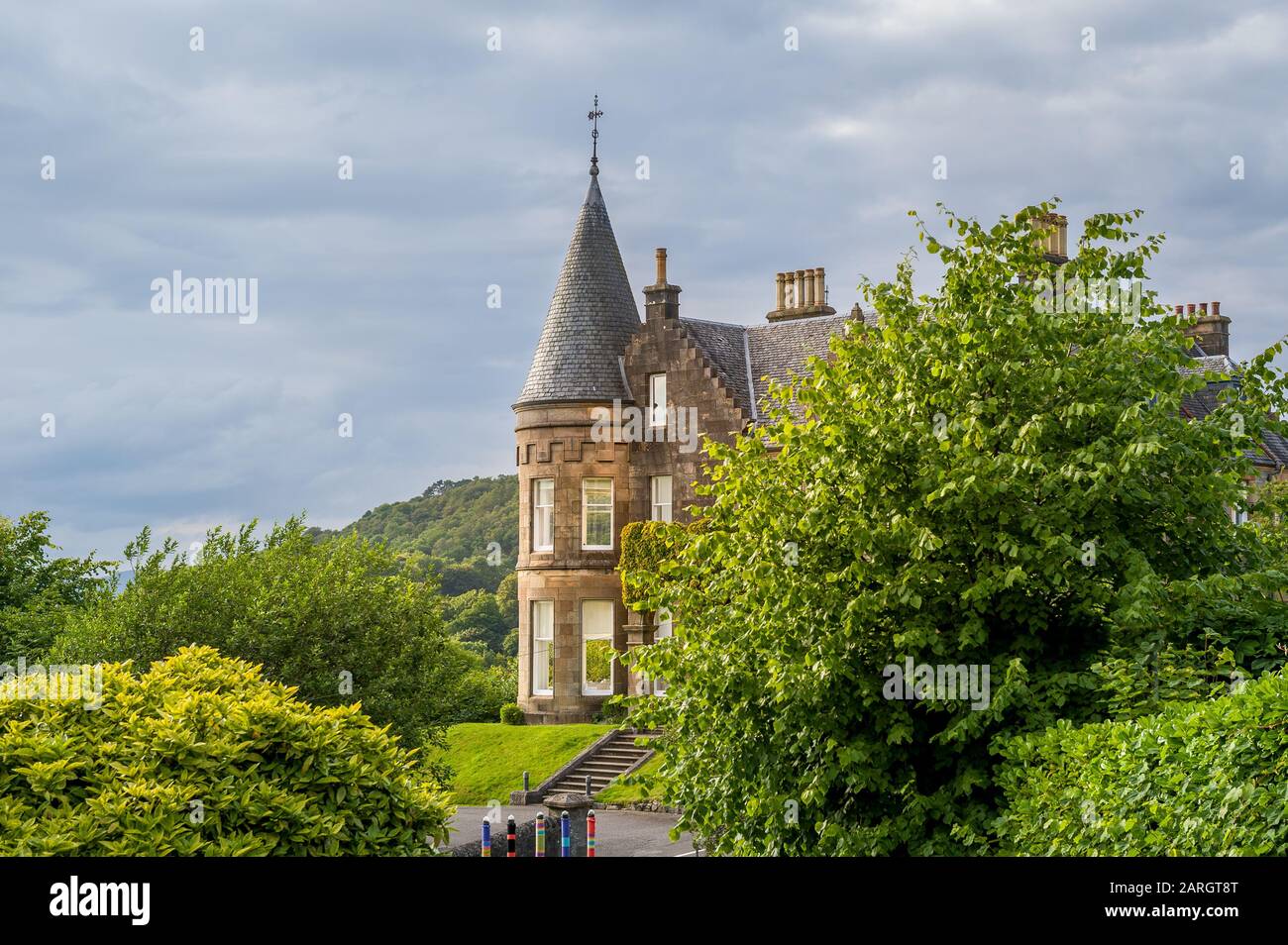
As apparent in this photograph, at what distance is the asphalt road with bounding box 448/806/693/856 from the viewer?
2936 centimetres

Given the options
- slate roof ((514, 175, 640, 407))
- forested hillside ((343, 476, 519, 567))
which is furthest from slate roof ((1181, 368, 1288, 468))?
forested hillside ((343, 476, 519, 567))

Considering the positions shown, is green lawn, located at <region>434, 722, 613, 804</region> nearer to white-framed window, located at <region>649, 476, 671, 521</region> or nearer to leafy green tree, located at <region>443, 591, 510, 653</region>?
white-framed window, located at <region>649, 476, 671, 521</region>

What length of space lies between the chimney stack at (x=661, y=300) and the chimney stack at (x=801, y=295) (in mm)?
4610

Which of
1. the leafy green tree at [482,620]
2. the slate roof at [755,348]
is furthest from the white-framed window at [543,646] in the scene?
the leafy green tree at [482,620]

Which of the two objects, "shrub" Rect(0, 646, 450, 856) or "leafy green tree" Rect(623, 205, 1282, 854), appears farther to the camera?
"leafy green tree" Rect(623, 205, 1282, 854)

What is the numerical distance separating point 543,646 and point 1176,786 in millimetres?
36796

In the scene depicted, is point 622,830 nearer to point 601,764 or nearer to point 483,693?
point 601,764

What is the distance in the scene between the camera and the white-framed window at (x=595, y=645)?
44312 millimetres

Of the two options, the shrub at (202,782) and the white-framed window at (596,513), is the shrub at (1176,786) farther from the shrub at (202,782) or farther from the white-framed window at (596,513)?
the white-framed window at (596,513)

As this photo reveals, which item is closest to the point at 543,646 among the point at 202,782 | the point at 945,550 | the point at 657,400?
the point at 657,400

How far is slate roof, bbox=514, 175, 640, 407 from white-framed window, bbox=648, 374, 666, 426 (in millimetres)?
1014

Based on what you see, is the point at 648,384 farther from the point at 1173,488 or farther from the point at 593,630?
the point at 1173,488
